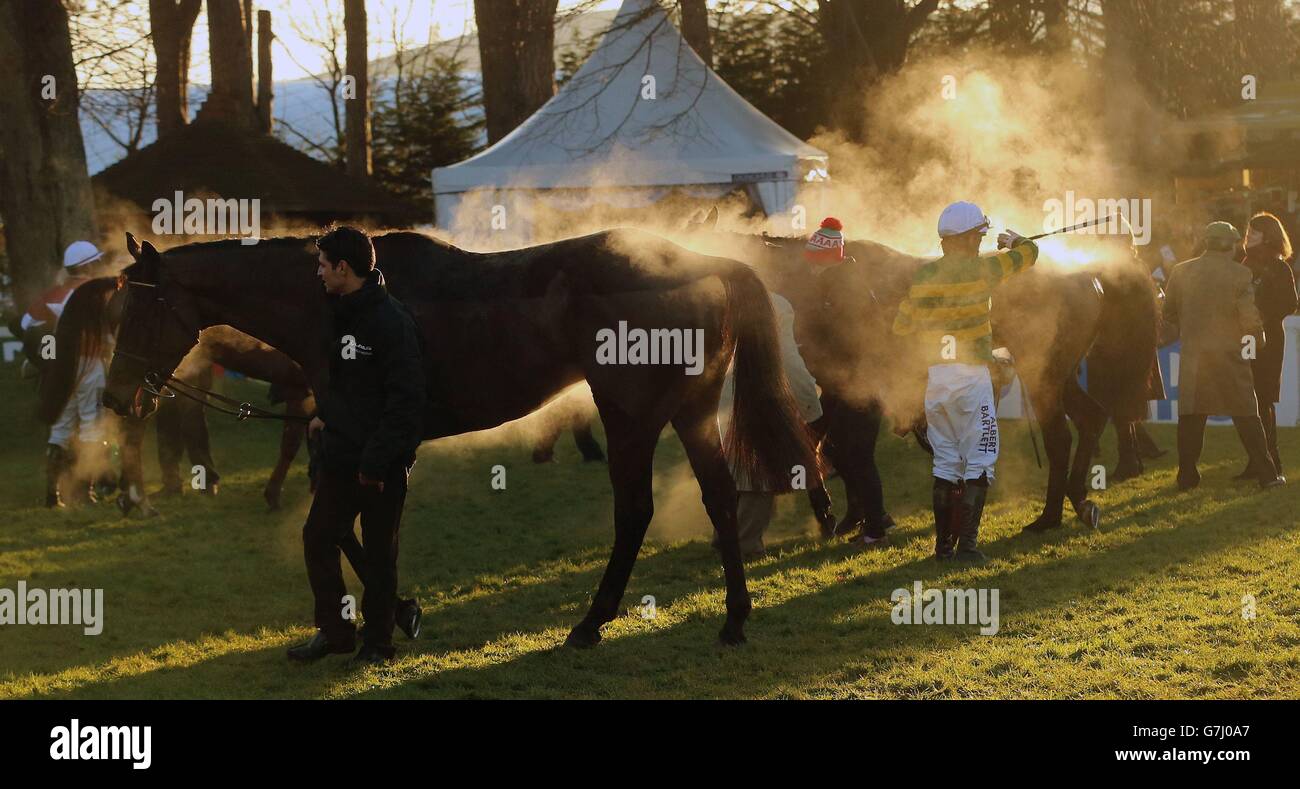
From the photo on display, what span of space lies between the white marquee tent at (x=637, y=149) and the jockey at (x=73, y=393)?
5.75 m

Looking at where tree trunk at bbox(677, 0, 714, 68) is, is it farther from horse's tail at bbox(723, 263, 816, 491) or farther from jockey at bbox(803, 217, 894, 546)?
horse's tail at bbox(723, 263, 816, 491)

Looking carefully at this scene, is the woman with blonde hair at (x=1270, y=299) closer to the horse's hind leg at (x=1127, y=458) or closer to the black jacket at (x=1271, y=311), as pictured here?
the black jacket at (x=1271, y=311)

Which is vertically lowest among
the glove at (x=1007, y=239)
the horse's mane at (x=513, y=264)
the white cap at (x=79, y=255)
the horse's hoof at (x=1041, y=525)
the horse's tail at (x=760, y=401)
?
the horse's hoof at (x=1041, y=525)

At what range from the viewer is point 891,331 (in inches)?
339

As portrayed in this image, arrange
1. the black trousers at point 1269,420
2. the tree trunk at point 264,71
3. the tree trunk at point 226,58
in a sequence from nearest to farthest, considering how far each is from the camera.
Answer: the black trousers at point 1269,420 → the tree trunk at point 226,58 → the tree trunk at point 264,71

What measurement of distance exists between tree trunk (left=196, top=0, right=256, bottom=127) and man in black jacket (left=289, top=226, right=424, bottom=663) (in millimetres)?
18175

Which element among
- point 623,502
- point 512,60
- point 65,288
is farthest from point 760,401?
point 512,60

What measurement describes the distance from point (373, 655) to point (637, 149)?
38.2 ft

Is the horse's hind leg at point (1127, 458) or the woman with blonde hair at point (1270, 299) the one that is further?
the woman with blonde hair at point (1270, 299)

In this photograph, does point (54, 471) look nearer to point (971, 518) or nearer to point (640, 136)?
point (971, 518)

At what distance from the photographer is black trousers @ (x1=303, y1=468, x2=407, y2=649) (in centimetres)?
627

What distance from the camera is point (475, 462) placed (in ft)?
44.5

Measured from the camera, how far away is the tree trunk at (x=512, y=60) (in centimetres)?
1961

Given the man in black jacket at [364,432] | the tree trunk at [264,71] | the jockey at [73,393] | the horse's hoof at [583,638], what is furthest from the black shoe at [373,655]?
the tree trunk at [264,71]
